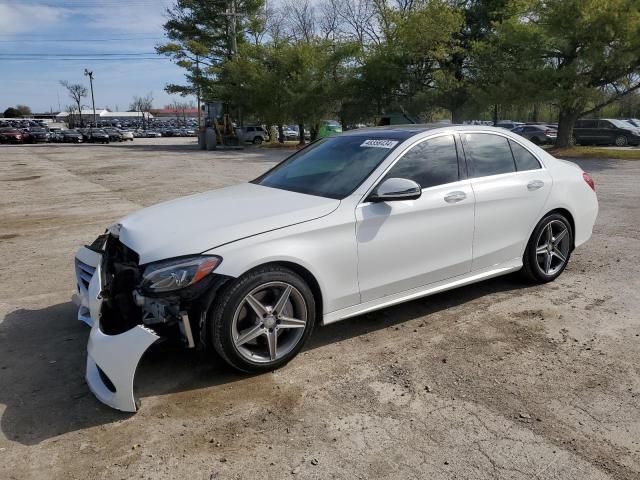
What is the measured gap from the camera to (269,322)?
347 cm

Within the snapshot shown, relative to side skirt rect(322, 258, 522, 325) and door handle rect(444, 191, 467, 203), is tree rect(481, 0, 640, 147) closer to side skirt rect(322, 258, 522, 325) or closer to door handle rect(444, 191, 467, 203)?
side skirt rect(322, 258, 522, 325)

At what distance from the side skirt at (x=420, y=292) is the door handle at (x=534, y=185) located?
675 millimetres

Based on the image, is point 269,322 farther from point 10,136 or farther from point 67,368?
point 10,136

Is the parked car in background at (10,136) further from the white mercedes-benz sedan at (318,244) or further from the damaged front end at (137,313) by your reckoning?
the damaged front end at (137,313)

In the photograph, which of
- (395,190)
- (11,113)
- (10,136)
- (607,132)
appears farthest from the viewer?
(11,113)

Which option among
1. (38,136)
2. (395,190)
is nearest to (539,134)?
(395,190)

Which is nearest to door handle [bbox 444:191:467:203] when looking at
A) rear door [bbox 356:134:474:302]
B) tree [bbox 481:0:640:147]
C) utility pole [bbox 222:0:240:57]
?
rear door [bbox 356:134:474:302]

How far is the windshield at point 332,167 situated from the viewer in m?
4.06

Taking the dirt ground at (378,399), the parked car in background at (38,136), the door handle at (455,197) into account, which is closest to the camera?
the dirt ground at (378,399)

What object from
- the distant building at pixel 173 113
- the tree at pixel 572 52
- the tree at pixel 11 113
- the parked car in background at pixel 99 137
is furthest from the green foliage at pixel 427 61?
the distant building at pixel 173 113

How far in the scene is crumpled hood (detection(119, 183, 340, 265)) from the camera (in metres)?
3.31

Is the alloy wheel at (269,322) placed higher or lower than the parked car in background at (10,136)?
lower

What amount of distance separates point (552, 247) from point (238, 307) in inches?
135

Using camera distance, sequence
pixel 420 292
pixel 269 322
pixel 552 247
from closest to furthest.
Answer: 1. pixel 269 322
2. pixel 420 292
3. pixel 552 247
